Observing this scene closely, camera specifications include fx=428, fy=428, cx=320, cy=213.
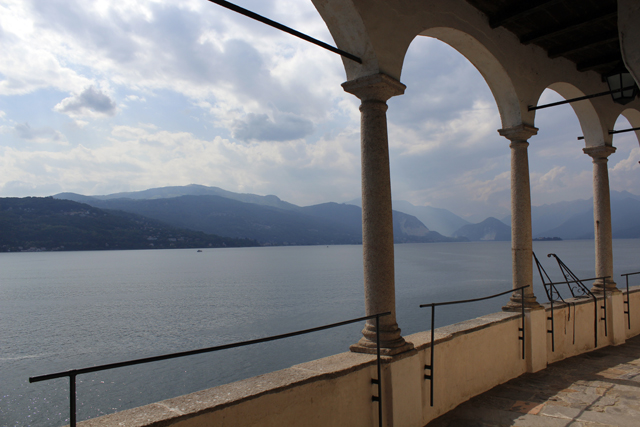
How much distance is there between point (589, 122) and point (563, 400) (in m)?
5.75

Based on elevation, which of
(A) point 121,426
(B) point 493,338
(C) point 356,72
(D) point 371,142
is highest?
(C) point 356,72

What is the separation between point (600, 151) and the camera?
8.23 m

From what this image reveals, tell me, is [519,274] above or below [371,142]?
below

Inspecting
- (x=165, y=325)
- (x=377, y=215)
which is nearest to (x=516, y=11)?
(x=377, y=215)

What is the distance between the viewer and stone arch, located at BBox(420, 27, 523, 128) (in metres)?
5.44

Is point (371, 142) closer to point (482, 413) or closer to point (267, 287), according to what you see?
point (482, 413)

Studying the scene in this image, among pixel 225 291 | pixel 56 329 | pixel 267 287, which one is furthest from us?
pixel 267 287

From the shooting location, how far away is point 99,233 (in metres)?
128

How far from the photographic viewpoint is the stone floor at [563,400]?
13.8ft

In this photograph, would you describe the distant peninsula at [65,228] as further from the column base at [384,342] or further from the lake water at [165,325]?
the column base at [384,342]

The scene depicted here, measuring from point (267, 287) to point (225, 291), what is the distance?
215 inches

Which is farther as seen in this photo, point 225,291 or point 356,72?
point 225,291

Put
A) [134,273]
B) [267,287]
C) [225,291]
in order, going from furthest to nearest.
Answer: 1. [134,273]
2. [267,287]
3. [225,291]

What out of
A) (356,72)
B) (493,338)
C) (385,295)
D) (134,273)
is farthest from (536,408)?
(134,273)
